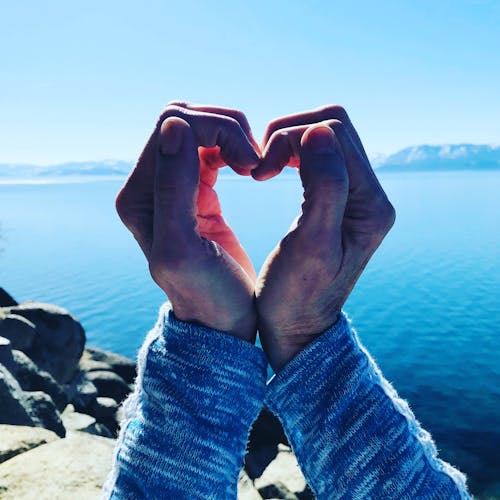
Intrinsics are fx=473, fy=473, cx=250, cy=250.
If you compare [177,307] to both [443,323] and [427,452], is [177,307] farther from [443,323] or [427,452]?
[443,323]

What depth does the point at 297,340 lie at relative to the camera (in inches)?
61.1

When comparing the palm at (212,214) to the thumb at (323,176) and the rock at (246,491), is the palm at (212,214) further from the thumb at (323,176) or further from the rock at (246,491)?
the rock at (246,491)

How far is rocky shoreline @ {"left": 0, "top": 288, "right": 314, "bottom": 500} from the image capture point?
277 centimetres

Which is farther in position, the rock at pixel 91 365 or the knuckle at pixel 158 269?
the rock at pixel 91 365

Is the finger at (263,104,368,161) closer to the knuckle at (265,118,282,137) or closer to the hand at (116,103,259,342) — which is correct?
the knuckle at (265,118,282,137)

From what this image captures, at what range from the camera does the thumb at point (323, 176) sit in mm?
1387

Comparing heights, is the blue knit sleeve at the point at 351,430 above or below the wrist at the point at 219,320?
below

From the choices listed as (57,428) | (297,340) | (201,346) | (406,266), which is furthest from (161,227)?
(406,266)

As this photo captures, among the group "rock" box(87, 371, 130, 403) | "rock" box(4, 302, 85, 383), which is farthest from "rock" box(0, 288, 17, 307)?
"rock" box(87, 371, 130, 403)

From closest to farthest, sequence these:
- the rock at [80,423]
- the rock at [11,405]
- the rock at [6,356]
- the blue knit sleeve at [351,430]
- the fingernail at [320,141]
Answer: the blue knit sleeve at [351,430] → the fingernail at [320,141] → the rock at [11,405] → the rock at [6,356] → the rock at [80,423]

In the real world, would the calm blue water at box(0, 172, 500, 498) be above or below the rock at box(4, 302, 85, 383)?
below

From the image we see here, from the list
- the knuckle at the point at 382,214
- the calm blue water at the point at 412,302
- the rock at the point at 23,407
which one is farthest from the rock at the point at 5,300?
the knuckle at the point at 382,214

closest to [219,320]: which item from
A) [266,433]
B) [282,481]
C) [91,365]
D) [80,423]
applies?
[282,481]

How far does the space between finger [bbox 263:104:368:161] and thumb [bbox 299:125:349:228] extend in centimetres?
17
